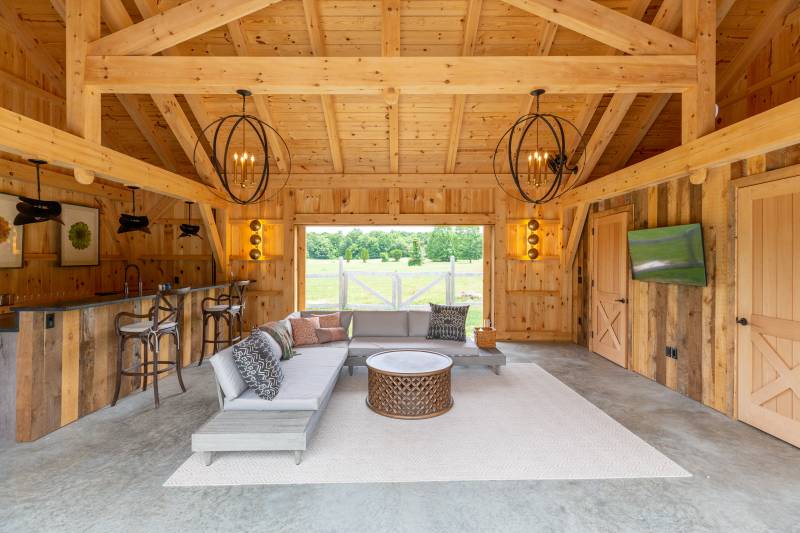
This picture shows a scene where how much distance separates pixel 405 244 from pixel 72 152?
1055cm

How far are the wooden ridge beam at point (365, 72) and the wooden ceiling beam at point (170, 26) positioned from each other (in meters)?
0.15

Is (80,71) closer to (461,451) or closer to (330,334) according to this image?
(330,334)

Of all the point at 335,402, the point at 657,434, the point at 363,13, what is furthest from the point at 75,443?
the point at 363,13

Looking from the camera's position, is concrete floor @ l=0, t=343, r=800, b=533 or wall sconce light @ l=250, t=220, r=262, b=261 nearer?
concrete floor @ l=0, t=343, r=800, b=533

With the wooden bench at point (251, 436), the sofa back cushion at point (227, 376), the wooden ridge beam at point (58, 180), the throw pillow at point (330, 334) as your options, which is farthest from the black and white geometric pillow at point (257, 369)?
the wooden ridge beam at point (58, 180)

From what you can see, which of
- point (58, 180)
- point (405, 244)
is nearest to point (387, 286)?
point (405, 244)

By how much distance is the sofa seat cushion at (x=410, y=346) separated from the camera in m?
5.04

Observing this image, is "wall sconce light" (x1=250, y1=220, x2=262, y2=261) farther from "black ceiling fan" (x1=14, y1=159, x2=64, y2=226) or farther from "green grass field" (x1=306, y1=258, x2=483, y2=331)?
"black ceiling fan" (x1=14, y1=159, x2=64, y2=226)

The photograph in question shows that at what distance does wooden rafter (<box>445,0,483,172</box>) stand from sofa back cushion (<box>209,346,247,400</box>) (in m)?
4.71

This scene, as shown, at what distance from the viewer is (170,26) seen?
13.4 ft

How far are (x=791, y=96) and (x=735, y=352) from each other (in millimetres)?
3304

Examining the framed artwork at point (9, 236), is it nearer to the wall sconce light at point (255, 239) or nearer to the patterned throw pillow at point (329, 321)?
the wall sconce light at point (255, 239)

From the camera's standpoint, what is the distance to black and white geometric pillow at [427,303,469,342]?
17.9 feet

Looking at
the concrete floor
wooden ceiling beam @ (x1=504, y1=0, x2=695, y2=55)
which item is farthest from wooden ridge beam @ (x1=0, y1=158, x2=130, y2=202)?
wooden ceiling beam @ (x1=504, y1=0, x2=695, y2=55)
